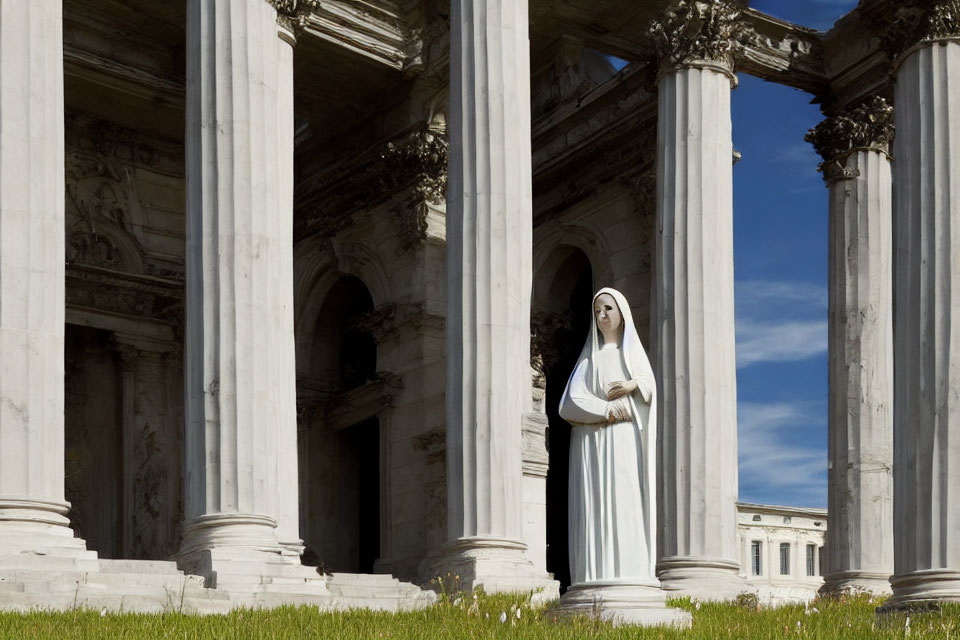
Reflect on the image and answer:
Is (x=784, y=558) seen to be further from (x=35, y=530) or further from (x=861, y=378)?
(x=35, y=530)

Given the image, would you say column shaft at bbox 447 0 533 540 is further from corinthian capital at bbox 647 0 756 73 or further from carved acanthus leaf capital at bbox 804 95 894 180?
carved acanthus leaf capital at bbox 804 95 894 180

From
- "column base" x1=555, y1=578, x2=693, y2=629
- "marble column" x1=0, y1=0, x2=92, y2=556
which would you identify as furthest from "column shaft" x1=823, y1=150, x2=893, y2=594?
"marble column" x1=0, y1=0, x2=92, y2=556

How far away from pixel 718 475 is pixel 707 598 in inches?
105

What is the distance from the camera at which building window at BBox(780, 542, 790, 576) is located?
78250 mm

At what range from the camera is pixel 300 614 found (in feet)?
65.1

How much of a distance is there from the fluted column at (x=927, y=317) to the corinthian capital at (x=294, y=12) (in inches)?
436

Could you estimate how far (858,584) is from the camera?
32.5 metres

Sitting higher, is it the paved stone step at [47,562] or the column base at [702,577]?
the paved stone step at [47,562]

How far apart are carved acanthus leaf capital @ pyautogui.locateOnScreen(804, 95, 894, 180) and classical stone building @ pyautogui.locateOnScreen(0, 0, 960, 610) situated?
66mm

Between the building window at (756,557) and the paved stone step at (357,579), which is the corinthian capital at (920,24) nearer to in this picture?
the paved stone step at (357,579)

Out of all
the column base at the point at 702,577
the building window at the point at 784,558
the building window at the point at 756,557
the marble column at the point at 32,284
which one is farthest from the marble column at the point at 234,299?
the building window at the point at 756,557

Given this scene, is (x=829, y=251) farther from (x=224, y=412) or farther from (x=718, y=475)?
(x=224, y=412)

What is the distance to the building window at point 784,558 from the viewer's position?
78.2 m

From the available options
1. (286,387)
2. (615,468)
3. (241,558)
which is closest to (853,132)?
(286,387)
